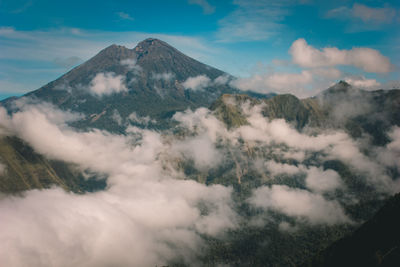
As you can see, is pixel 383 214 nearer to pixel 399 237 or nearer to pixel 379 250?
pixel 399 237

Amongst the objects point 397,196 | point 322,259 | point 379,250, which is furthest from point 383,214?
point 322,259

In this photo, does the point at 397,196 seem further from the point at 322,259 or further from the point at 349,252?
the point at 322,259

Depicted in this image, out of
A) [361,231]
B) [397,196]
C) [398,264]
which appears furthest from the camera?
[397,196]

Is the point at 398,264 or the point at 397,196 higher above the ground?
the point at 397,196

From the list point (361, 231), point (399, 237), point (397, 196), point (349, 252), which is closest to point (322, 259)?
point (349, 252)

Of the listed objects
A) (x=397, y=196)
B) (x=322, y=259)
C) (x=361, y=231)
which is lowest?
(x=322, y=259)

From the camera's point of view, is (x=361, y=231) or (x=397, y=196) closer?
(x=361, y=231)

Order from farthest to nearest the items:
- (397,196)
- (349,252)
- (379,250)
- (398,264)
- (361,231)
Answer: (397,196) < (361,231) < (349,252) < (379,250) < (398,264)
